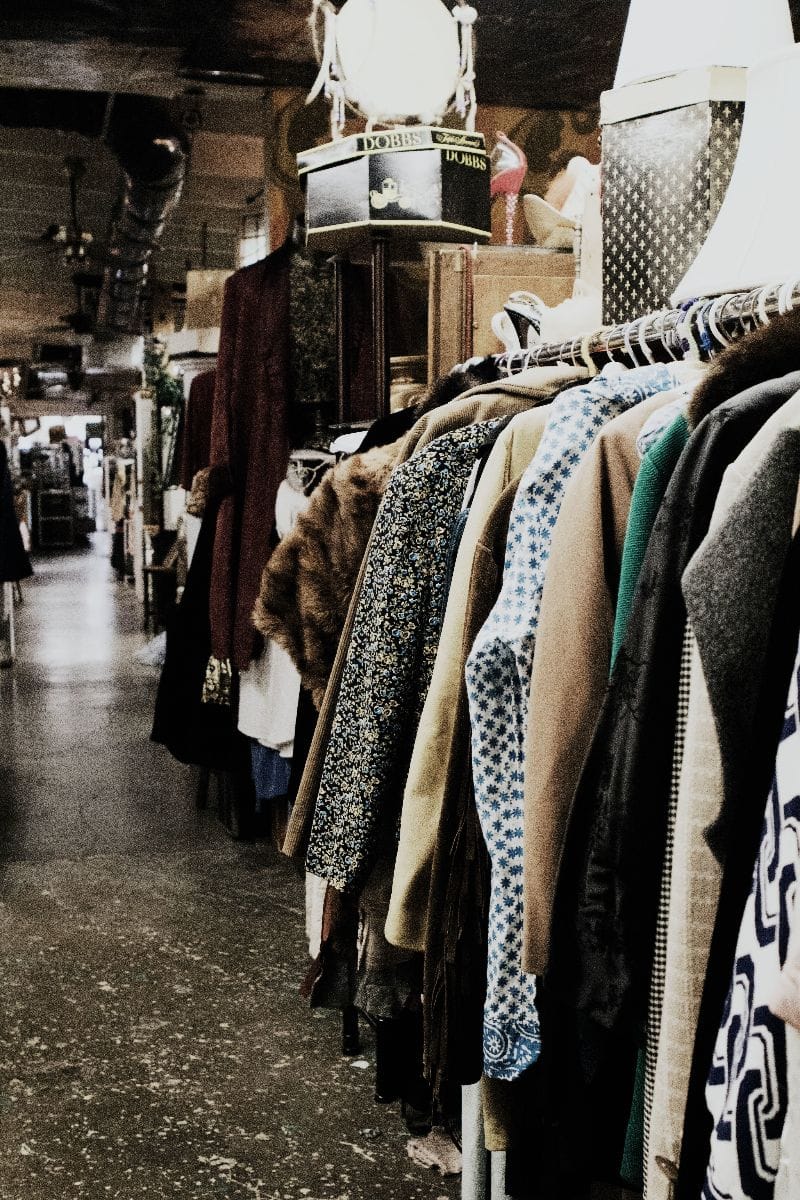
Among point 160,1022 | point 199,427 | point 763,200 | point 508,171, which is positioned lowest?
point 160,1022

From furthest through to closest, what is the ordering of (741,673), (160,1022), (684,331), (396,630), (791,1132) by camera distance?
(160,1022) < (396,630) < (684,331) < (741,673) < (791,1132)

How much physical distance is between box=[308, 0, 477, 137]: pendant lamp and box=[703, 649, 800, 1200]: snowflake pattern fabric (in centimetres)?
226

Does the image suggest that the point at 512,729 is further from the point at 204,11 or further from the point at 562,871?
the point at 204,11

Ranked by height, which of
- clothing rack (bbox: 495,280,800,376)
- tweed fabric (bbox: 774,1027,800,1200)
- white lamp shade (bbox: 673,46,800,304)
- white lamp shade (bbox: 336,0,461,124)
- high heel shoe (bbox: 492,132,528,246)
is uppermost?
white lamp shade (bbox: 336,0,461,124)

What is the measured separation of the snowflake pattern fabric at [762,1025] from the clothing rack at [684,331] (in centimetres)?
58

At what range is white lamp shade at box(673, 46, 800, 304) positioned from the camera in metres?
1.42

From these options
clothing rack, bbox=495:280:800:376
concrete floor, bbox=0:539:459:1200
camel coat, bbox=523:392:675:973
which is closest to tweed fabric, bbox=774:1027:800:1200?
camel coat, bbox=523:392:675:973

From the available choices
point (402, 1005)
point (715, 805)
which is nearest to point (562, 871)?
point (715, 805)

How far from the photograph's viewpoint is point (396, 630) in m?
1.83

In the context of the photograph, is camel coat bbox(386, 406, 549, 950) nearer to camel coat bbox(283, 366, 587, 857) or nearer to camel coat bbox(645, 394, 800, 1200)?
camel coat bbox(283, 366, 587, 857)

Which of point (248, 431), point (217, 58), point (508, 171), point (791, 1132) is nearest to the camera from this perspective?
point (791, 1132)

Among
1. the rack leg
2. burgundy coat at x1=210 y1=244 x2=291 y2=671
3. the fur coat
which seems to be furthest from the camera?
burgundy coat at x1=210 y1=244 x2=291 y2=671

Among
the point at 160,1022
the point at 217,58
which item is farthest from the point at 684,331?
the point at 217,58

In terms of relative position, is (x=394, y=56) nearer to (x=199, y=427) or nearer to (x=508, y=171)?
(x=508, y=171)
